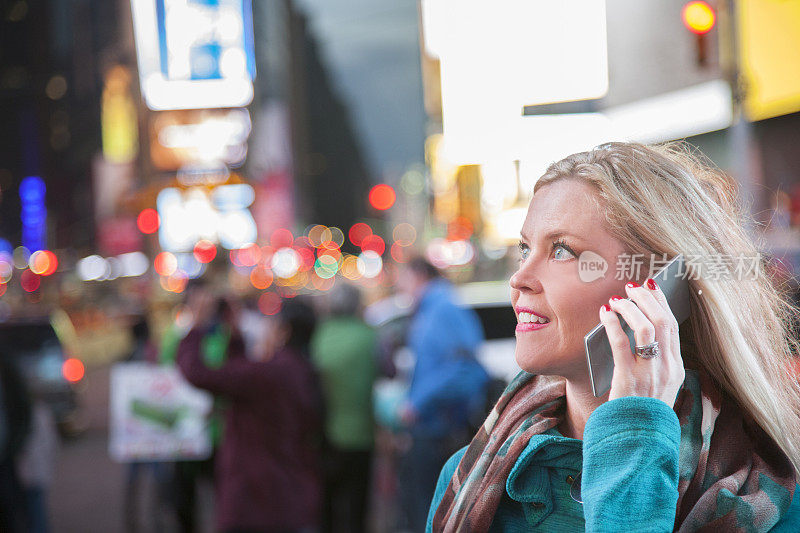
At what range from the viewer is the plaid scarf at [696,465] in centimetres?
134

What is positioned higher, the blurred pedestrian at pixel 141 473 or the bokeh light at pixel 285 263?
the blurred pedestrian at pixel 141 473

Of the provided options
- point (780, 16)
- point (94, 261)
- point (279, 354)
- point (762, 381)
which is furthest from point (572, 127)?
point (94, 261)

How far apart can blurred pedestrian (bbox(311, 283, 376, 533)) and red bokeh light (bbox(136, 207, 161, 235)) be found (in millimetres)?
26699

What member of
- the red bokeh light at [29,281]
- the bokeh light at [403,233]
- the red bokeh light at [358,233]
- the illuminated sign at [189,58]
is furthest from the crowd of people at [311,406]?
the red bokeh light at [358,233]

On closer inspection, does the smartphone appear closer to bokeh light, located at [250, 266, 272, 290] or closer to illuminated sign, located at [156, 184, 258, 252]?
illuminated sign, located at [156, 184, 258, 252]

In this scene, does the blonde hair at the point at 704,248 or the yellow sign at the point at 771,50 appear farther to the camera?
the yellow sign at the point at 771,50

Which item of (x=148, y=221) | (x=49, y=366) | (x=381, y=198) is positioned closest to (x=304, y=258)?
(x=381, y=198)

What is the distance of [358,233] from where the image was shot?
111m

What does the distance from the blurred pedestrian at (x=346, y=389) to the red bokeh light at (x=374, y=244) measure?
8012 centimetres

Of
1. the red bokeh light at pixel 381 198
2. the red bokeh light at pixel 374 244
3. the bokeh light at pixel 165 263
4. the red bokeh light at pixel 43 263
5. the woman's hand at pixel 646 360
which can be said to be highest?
the red bokeh light at pixel 381 198

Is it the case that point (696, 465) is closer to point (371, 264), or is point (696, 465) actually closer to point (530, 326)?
point (530, 326)

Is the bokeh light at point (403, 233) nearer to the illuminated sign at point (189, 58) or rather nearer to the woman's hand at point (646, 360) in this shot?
the illuminated sign at point (189, 58)

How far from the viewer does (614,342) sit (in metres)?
1.29

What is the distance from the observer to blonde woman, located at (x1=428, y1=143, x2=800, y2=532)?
50.4 inches
